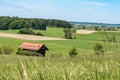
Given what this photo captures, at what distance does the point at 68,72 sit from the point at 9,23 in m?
143

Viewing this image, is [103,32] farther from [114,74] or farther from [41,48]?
[41,48]

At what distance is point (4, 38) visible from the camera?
303ft

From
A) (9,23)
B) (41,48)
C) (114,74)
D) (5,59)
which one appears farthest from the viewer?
(9,23)

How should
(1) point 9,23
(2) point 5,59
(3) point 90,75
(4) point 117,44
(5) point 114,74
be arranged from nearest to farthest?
(5) point 114,74 < (3) point 90,75 < (4) point 117,44 < (2) point 5,59 < (1) point 9,23

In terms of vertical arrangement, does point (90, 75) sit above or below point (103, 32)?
below

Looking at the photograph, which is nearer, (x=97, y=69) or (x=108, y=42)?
(x=97, y=69)

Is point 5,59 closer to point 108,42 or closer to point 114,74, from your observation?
point 108,42

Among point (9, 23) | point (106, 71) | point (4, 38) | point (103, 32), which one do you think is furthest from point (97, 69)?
point (9, 23)

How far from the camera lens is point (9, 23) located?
14325 centimetres

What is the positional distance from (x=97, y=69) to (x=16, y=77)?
885 millimetres

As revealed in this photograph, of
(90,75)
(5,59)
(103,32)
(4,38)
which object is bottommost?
(4,38)

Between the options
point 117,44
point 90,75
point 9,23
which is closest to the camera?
point 90,75

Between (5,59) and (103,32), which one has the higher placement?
(103,32)

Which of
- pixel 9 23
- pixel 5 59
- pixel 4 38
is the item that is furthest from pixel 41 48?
pixel 9 23
